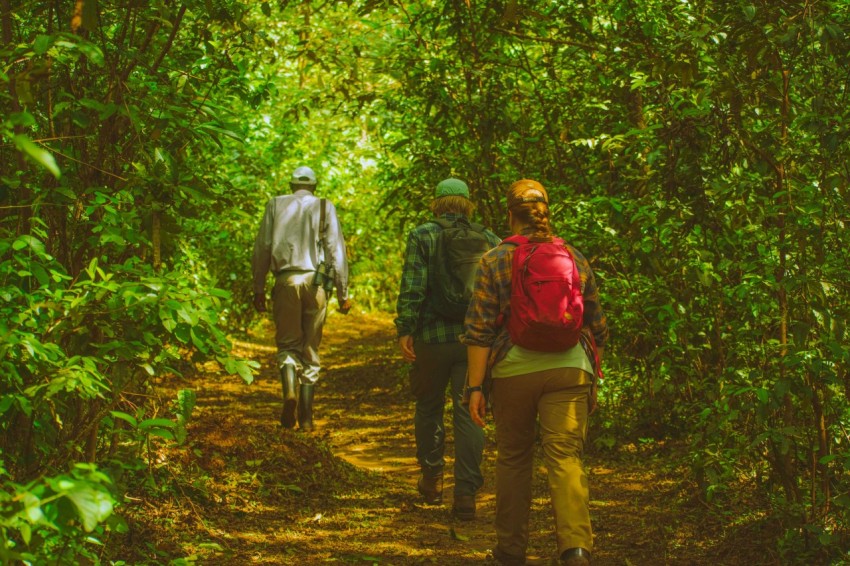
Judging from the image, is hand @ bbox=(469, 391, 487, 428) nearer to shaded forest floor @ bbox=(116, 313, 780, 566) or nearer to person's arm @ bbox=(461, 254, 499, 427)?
person's arm @ bbox=(461, 254, 499, 427)

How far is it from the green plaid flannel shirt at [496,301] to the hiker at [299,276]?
147 inches

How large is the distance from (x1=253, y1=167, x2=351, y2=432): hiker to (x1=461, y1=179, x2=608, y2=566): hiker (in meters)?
3.67

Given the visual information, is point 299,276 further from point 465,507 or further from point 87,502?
point 87,502

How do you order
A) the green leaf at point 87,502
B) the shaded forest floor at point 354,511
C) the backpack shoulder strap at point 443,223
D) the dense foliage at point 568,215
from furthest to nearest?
the backpack shoulder strap at point 443,223 < the shaded forest floor at point 354,511 < the dense foliage at point 568,215 < the green leaf at point 87,502

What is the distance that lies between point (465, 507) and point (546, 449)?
173 centimetres

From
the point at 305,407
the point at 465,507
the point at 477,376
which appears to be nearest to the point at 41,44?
the point at 477,376

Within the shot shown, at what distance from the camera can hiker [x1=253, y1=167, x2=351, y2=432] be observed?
28.0 ft

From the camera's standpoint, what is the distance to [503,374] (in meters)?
4.89

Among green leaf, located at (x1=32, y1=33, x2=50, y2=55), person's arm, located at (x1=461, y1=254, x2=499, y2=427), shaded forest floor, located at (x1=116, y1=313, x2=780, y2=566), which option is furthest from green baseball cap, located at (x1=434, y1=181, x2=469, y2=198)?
green leaf, located at (x1=32, y1=33, x2=50, y2=55)

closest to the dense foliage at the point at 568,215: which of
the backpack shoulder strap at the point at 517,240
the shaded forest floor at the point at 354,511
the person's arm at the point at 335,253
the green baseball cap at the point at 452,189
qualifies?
the shaded forest floor at the point at 354,511

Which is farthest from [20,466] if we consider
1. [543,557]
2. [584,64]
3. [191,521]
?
[584,64]

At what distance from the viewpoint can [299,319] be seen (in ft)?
28.2

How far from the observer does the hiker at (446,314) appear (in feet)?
20.6

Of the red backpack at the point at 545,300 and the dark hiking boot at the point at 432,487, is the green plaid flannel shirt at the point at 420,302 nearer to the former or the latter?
the dark hiking boot at the point at 432,487
